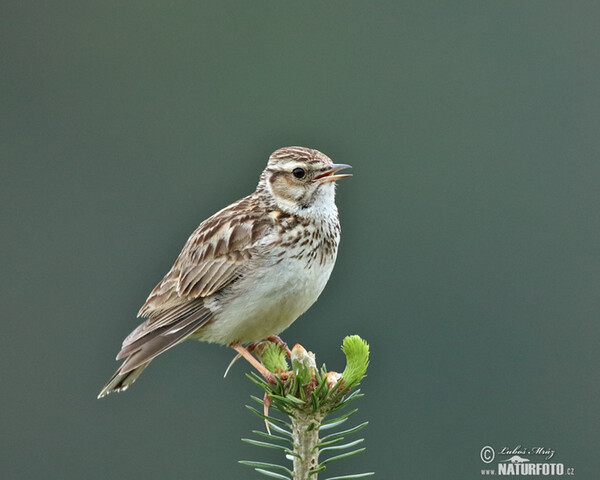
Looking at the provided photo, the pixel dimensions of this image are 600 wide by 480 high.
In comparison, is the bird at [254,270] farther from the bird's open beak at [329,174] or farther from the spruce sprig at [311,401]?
the spruce sprig at [311,401]

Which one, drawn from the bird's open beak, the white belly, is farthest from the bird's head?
the white belly

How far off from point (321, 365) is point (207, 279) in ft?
5.56

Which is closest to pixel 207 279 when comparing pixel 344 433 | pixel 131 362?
pixel 131 362

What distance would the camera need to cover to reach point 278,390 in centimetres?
330

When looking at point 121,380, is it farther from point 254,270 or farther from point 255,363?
point 254,270

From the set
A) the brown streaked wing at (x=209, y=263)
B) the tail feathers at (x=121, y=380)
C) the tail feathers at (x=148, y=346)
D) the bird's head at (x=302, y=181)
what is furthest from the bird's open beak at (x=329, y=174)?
the tail feathers at (x=121, y=380)

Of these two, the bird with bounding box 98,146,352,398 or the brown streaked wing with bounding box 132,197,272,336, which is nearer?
the bird with bounding box 98,146,352,398

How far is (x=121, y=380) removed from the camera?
4.57m

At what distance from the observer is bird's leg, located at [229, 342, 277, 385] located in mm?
3500

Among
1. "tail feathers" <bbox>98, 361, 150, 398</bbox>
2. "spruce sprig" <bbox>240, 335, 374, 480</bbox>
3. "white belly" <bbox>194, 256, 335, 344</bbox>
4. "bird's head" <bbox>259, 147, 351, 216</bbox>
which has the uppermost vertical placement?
"bird's head" <bbox>259, 147, 351, 216</bbox>

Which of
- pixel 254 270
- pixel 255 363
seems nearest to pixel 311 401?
pixel 255 363

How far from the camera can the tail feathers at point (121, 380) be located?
445cm

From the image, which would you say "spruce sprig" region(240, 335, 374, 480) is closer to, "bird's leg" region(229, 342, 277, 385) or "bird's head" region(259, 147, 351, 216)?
"bird's leg" region(229, 342, 277, 385)

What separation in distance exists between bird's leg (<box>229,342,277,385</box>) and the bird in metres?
0.01
